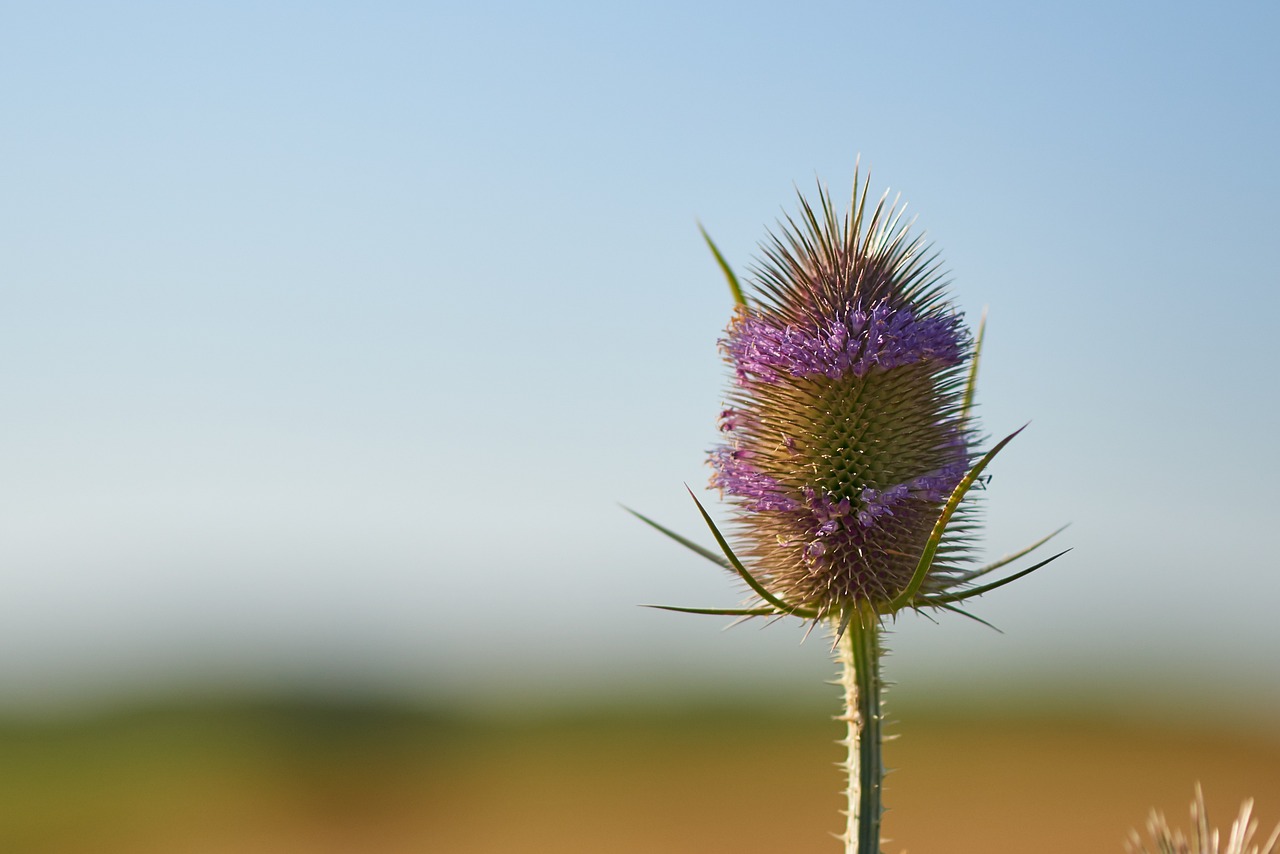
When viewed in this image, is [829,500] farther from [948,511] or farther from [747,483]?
[948,511]

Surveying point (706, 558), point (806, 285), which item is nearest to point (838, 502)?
point (706, 558)

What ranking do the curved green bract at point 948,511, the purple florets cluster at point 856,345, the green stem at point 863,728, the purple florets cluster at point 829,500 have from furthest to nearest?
the purple florets cluster at point 856,345 → the purple florets cluster at point 829,500 → the green stem at point 863,728 → the curved green bract at point 948,511

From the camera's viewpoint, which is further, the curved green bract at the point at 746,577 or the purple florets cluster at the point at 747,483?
the purple florets cluster at the point at 747,483

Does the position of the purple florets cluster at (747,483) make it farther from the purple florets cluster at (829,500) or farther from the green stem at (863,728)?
the green stem at (863,728)

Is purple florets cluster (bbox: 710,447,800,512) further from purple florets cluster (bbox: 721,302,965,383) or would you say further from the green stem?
the green stem

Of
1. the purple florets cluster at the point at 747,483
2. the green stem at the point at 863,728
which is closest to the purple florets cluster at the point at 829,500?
the purple florets cluster at the point at 747,483

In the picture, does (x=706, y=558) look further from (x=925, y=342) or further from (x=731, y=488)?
(x=925, y=342)

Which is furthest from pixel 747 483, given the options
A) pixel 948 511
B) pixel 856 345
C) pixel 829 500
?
pixel 948 511
